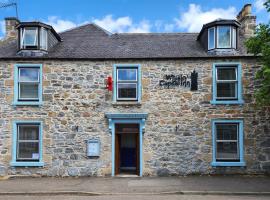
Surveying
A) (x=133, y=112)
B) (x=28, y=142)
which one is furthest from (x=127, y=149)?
(x=28, y=142)

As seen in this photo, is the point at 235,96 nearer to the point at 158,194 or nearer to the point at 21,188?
the point at 158,194

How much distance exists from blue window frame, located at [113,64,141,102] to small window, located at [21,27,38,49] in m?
4.25

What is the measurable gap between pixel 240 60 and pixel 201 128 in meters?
3.83

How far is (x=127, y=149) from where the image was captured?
699 inches

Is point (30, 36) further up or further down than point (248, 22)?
further down

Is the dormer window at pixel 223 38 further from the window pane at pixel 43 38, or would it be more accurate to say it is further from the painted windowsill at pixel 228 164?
the window pane at pixel 43 38

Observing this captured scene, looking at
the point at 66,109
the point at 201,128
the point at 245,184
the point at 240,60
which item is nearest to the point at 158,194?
the point at 245,184

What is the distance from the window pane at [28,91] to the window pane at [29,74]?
30 centimetres

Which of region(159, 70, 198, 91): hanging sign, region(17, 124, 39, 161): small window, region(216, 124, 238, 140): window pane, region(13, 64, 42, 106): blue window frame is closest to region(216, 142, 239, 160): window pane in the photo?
region(216, 124, 238, 140): window pane

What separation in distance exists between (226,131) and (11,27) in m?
12.8

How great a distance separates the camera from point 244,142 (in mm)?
16453

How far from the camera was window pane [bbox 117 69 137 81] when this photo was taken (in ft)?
55.5

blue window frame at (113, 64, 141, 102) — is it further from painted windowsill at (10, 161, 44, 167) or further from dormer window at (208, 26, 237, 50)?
painted windowsill at (10, 161, 44, 167)

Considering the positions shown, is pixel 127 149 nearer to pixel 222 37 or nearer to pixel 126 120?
pixel 126 120
